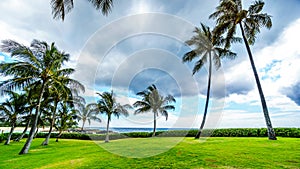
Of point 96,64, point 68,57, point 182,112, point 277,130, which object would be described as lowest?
point 277,130

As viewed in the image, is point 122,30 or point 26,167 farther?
point 122,30

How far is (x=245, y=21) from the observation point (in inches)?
626

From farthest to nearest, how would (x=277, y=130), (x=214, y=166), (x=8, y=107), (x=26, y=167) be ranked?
(x=8, y=107)
(x=277, y=130)
(x=26, y=167)
(x=214, y=166)

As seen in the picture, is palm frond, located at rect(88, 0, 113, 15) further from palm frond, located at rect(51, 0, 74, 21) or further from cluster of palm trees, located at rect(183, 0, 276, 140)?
cluster of palm trees, located at rect(183, 0, 276, 140)

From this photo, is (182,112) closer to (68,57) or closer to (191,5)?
(191,5)

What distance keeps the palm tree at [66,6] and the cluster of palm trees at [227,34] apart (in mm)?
10282

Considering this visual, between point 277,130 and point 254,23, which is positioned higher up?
point 254,23

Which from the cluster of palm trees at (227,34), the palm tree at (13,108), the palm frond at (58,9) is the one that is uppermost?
the cluster of palm trees at (227,34)

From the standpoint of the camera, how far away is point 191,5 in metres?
11.4

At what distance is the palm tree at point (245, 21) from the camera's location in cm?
1477

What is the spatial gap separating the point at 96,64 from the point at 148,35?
10.2 feet

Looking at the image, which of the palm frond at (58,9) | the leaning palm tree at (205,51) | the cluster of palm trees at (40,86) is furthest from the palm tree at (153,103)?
the palm frond at (58,9)

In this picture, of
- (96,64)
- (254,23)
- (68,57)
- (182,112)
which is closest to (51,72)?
(68,57)

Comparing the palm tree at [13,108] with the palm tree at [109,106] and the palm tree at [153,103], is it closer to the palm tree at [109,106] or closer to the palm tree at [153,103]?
the palm tree at [109,106]
